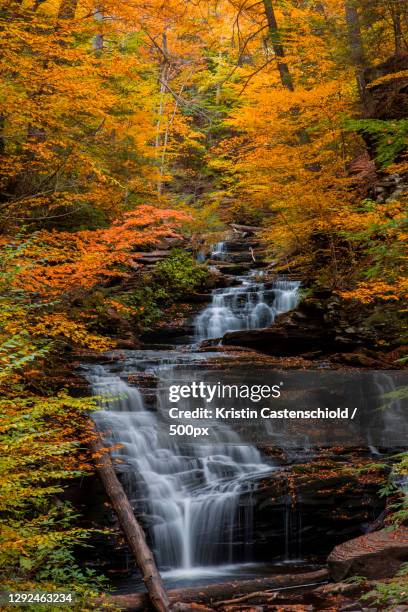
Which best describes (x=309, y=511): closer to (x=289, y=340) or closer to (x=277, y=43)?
(x=289, y=340)

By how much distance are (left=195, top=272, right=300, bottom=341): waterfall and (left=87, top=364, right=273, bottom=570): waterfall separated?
17.4 ft

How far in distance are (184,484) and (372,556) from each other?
3074 mm

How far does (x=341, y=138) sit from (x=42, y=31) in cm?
763

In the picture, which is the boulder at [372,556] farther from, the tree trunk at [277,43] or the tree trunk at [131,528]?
the tree trunk at [277,43]

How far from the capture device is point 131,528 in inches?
255

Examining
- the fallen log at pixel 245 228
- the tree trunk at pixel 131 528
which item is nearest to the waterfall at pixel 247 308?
the fallen log at pixel 245 228

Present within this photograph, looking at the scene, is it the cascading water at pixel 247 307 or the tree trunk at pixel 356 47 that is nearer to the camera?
the tree trunk at pixel 356 47

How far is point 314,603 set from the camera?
5699 millimetres

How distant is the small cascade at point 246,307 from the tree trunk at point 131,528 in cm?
701

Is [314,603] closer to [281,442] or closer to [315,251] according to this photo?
[281,442]

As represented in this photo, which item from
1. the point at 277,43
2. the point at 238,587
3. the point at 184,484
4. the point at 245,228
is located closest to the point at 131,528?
the point at 238,587

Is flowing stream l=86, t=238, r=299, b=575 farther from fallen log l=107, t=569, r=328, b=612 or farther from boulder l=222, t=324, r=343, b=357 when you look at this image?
boulder l=222, t=324, r=343, b=357

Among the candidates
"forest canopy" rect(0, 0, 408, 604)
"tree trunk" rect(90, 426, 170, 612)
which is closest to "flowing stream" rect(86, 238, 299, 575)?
"tree trunk" rect(90, 426, 170, 612)

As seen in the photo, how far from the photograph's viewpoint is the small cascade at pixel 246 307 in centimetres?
1433
